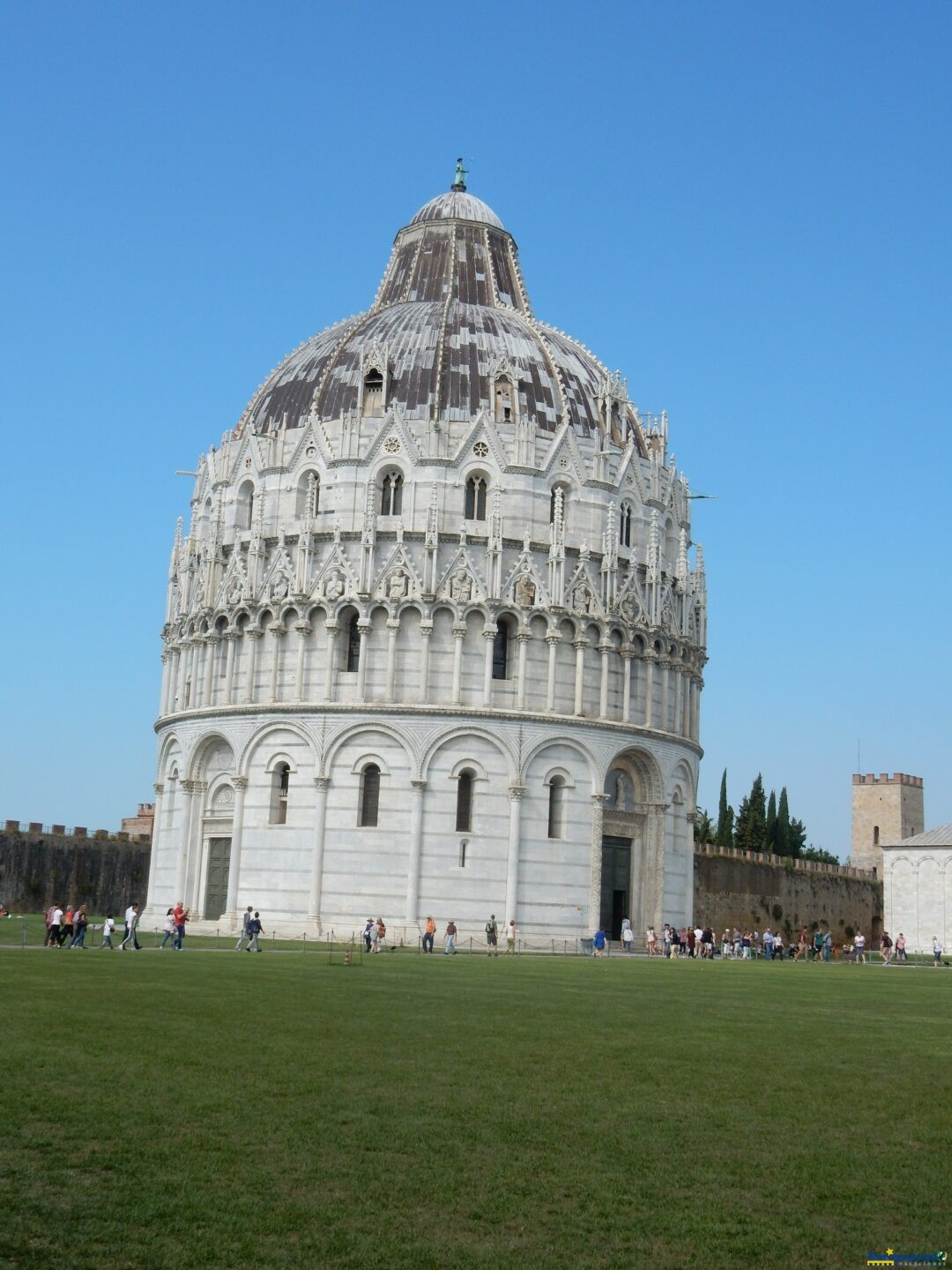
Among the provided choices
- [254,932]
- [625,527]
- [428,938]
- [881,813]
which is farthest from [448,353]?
[881,813]

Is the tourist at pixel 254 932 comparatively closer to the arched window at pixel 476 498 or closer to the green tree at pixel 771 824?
the arched window at pixel 476 498

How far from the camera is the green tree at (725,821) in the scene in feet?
349

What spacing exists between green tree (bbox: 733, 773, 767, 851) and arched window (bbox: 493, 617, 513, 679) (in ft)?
164

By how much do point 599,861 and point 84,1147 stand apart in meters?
49.3

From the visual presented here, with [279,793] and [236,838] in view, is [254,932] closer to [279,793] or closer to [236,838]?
[279,793]

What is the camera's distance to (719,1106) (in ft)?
50.7

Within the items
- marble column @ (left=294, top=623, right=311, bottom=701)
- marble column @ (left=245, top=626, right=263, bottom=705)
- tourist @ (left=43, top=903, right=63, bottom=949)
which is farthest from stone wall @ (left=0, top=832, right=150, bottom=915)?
tourist @ (left=43, top=903, right=63, bottom=949)

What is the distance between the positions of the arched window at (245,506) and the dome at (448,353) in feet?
8.60

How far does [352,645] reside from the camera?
6081 centimetres

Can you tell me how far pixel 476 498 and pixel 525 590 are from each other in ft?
14.9

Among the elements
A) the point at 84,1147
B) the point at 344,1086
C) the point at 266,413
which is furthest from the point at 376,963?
the point at 266,413

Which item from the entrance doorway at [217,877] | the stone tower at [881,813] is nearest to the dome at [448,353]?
the entrance doorway at [217,877]

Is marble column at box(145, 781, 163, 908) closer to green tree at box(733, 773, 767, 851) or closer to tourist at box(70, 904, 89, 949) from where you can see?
tourist at box(70, 904, 89, 949)

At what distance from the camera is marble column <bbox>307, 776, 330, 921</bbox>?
5884 centimetres
